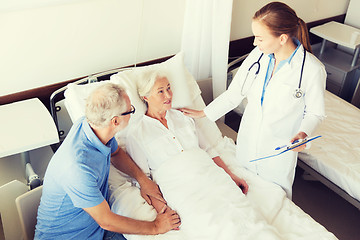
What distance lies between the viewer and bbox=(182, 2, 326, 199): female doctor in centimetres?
185

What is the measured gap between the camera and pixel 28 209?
1.77m

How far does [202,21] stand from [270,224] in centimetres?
143

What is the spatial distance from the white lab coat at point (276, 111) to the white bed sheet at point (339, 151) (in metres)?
0.43

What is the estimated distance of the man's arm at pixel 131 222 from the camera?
5.28 feet

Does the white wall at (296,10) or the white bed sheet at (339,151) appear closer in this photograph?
the white bed sheet at (339,151)

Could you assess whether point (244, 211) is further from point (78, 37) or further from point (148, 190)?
point (78, 37)

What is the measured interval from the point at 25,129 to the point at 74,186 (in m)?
0.72

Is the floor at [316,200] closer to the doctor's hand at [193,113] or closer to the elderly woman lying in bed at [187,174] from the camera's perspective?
the elderly woman lying in bed at [187,174]

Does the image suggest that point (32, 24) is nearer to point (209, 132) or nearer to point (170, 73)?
point (170, 73)

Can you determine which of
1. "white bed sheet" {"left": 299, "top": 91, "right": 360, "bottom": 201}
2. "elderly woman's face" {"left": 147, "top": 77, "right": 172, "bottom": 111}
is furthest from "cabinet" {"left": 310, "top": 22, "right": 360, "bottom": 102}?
"elderly woman's face" {"left": 147, "top": 77, "right": 172, "bottom": 111}

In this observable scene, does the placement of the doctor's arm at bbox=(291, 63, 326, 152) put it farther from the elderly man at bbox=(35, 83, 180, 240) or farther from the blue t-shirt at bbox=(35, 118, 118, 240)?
the blue t-shirt at bbox=(35, 118, 118, 240)

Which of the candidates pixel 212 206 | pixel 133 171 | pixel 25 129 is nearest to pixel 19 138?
pixel 25 129

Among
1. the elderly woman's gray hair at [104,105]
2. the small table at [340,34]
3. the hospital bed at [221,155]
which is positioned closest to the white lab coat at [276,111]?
the hospital bed at [221,155]

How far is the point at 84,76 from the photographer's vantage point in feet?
8.07
